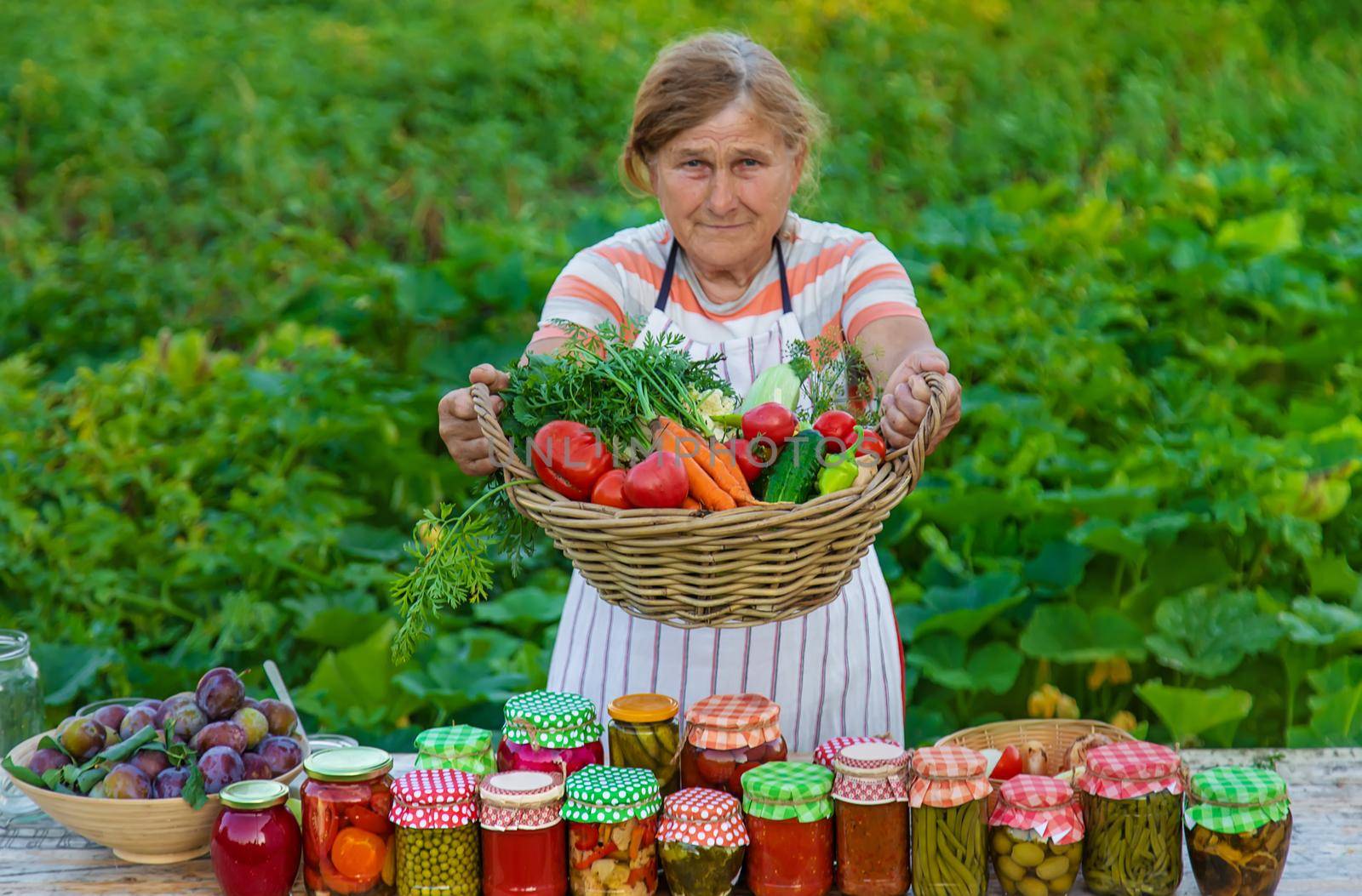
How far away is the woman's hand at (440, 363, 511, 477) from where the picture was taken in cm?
240

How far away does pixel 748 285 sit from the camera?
289 cm

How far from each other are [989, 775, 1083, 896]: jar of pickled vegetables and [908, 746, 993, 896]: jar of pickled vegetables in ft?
0.10

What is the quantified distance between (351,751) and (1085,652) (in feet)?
9.06

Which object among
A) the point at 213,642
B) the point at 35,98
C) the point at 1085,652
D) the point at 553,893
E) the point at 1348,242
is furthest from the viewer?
the point at 35,98

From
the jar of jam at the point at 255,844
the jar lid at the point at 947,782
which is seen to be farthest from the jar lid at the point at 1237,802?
the jar of jam at the point at 255,844

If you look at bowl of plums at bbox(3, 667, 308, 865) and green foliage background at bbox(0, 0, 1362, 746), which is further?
green foliage background at bbox(0, 0, 1362, 746)

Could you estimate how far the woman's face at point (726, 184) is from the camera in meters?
2.63

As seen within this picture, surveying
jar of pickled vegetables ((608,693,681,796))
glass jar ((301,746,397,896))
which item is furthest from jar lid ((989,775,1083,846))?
glass jar ((301,746,397,896))

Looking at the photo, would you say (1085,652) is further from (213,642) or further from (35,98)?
(35,98)

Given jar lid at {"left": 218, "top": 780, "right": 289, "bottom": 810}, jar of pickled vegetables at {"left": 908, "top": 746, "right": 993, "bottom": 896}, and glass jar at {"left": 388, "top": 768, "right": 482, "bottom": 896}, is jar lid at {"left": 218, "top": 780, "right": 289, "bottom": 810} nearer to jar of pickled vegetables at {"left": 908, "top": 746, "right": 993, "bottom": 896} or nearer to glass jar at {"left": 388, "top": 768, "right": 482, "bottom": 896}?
glass jar at {"left": 388, "top": 768, "right": 482, "bottom": 896}

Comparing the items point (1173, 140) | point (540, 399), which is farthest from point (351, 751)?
point (1173, 140)

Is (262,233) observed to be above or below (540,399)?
above

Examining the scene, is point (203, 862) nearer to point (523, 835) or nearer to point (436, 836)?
point (436, 836)

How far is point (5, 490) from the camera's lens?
4984 mm
